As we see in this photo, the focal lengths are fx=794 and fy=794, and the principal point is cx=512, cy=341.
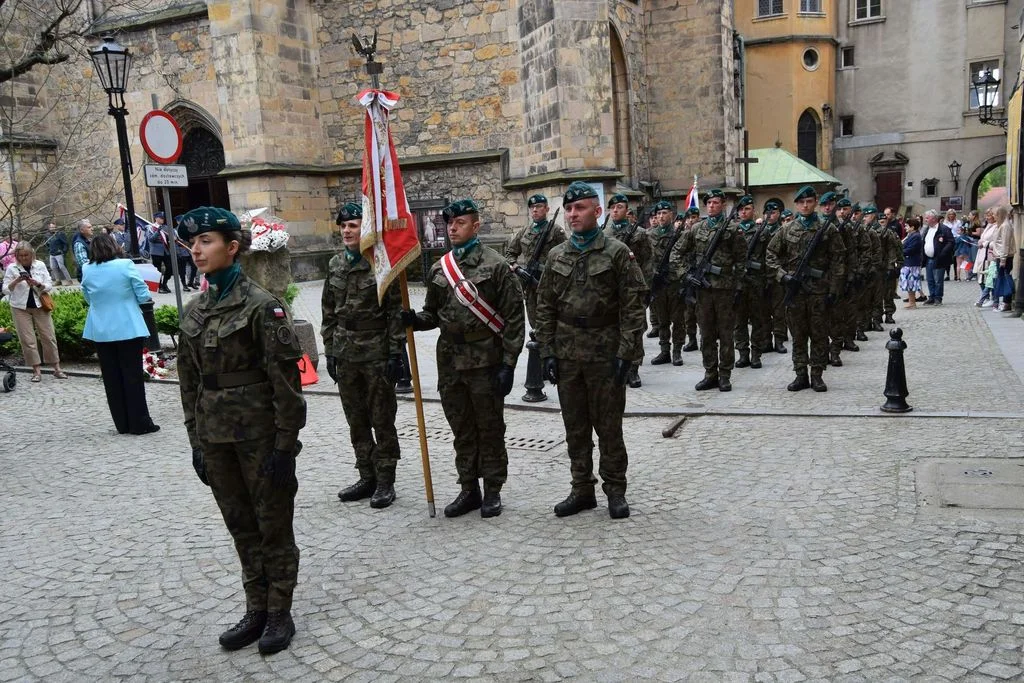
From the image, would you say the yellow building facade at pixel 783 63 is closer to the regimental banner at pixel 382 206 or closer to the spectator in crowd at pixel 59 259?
the spectator in crowd at pixel 59 259

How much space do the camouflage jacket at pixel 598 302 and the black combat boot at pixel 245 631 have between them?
2.40m

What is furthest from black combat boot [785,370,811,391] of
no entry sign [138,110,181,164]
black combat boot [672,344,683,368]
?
no entry sign [138,110,181,164]

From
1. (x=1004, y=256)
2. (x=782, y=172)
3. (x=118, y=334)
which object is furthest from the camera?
(x=782, y=172)

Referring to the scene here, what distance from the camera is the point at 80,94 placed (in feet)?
73.8

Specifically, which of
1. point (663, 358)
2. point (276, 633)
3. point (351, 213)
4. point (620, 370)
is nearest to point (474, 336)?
point (620, 370)

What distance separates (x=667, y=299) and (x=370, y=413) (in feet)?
19.4

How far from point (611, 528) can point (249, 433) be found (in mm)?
2357

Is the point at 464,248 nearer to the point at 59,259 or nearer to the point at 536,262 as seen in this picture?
the point at 536,262

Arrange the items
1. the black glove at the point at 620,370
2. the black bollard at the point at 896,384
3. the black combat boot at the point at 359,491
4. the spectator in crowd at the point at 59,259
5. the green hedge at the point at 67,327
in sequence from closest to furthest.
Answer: the black glove at the point at 620,370 → the black combat boot at the point at 359,491 → the black bollard at the point at 896,384 → the green hedge at the point at 67,327 → the spectator in crowd at the point at 59,259

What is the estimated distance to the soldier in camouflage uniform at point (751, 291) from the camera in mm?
10094

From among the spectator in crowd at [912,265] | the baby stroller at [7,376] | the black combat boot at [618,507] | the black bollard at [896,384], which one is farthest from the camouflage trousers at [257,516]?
the spectator in crowd at [912,265]

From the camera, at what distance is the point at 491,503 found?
5.23 metres

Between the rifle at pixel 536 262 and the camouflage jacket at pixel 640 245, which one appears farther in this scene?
the camouflage jacket at pixel 640 245

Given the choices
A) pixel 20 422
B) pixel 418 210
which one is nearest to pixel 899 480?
pixel 20 422
